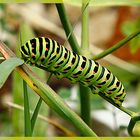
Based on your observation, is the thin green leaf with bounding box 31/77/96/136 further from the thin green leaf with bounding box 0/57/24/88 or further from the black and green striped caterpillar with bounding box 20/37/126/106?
the black and green striped caterpillar with bounding box 20/37/126/106

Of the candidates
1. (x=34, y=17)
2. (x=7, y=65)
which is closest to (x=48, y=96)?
(x=7, y=65)

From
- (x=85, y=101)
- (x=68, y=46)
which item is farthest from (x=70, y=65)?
(x=68, y=46)

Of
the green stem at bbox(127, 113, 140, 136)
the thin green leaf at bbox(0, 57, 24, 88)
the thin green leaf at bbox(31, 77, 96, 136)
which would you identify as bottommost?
the green stem at bbox(127, 113, 140, 136)

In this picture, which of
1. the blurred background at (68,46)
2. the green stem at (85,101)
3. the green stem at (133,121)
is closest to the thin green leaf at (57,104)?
the green stem at (133,121)

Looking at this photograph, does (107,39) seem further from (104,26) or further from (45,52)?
(45,52)

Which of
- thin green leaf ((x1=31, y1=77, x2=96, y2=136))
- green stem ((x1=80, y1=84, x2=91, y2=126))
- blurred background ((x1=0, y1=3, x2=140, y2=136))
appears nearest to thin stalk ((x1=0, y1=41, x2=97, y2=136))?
thin green leaf ((x1=31, y1=77, x2=96, y2=136))

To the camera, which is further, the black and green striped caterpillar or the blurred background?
Answer: the blurred background
